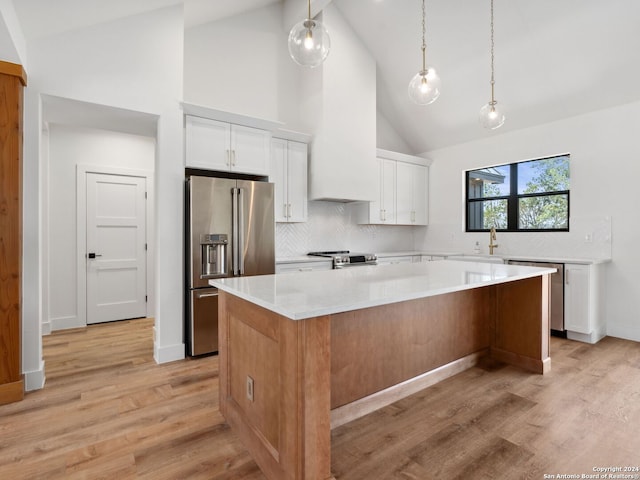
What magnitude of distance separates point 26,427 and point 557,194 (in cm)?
556

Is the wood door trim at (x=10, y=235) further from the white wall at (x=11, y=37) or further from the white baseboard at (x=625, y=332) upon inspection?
the white baseboard at (x=625, y=332)

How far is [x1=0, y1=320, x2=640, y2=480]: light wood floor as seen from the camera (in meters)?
1.71

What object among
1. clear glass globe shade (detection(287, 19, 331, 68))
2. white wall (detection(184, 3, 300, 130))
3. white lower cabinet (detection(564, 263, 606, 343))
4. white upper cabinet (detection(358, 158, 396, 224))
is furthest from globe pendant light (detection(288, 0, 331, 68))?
white lower cabinet (detection(564, 263, 606, 343))

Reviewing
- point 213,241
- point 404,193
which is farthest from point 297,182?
point 404,193

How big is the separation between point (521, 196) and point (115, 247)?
5582mm

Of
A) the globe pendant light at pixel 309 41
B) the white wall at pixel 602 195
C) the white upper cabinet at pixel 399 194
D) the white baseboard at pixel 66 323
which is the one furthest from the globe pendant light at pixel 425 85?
the white baseboard at pixel 66 323

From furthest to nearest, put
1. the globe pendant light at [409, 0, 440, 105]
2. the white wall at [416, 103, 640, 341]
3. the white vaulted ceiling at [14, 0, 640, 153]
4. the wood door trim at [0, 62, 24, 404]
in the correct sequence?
the white wall at [416, 103, 640, 341]
the white vaulted ceiling at [14, 0, 640, 153]
the globe pendant light at [409, 0, 440, 105]
the wood door trim at [0, 62, 24, 404]

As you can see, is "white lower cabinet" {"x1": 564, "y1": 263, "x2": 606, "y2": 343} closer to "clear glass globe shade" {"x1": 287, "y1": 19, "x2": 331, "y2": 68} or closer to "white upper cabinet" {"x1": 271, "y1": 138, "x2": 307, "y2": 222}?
"white upper cabinet" {"x1": 271, "y1": 138, "x2": 307, "y2": 222}

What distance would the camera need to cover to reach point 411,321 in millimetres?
2469

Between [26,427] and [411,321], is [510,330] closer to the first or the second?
[411,321]

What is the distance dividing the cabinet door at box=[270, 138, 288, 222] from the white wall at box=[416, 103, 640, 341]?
3066 mm

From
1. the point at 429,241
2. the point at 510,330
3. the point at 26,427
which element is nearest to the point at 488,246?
the point at 429,241

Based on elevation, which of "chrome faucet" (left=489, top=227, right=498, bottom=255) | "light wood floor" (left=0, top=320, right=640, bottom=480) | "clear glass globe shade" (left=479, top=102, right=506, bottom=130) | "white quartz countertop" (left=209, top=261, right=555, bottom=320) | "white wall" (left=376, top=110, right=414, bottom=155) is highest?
"white wall" (left=376, top=110, right=414, bottom=155)

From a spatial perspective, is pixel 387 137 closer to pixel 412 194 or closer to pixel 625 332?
pixel 412 194
